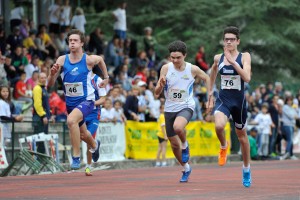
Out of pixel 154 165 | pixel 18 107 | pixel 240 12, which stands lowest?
pixel 154 165

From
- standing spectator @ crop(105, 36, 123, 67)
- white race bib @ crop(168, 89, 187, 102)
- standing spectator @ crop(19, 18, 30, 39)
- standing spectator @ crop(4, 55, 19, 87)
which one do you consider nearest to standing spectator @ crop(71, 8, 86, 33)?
standing spectator @ crop(105, 36, 123, 67)

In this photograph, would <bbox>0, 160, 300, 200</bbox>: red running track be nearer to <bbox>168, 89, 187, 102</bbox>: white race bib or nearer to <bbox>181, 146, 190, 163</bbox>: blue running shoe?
<bbox>181, 146, 190, 163</bbox>: blue running shoe

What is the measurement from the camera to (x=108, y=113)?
97.7ft

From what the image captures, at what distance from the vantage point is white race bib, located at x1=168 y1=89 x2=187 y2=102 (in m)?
18.3

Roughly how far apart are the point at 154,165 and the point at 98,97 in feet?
33.4

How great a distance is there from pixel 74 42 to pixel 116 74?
1483 centimetres

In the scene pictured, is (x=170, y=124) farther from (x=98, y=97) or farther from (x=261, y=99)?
(x=261, y=99)

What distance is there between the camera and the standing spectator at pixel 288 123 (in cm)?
3606

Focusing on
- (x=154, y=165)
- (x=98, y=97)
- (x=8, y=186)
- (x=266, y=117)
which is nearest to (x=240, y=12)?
(x=266, y=117)

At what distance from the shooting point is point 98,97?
21109mm

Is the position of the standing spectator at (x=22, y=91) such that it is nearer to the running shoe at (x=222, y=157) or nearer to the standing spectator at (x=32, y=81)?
the standing spectator at (x=32, y=81)

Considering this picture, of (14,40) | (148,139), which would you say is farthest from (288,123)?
(14,40)

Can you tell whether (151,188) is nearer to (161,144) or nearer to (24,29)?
(161,144)

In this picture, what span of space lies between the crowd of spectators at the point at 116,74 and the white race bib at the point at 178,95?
9298 millimetres
